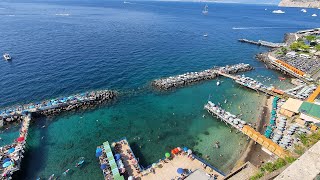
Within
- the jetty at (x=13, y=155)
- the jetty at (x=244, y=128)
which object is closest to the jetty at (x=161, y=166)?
the jetty at (x=244, y=128)

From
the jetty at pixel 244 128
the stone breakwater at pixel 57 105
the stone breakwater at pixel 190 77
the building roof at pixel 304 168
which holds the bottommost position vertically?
the stone breakwater at pixel 57 105

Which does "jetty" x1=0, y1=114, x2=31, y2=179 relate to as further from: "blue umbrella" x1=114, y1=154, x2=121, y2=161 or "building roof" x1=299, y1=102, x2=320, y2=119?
"building roof" x1=299, y1=102, x2=320, y2=119

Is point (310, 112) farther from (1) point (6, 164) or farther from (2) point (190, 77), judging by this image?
(1) point (6, 164)

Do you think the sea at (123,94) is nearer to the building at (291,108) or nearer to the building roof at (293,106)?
the building at (291,108)

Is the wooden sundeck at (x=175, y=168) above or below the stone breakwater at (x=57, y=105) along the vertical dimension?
below

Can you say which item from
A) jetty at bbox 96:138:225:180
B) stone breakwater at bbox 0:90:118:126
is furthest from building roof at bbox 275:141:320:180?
stone breakwater at bbox 0:90:118:126

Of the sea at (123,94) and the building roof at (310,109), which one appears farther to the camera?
the building roof at (310,109)

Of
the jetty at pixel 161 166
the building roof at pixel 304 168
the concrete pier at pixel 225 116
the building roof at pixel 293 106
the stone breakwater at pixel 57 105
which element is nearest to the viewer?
the building roof at pixel 304 168

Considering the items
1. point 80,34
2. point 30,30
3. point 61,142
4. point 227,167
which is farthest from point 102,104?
point 30,30
